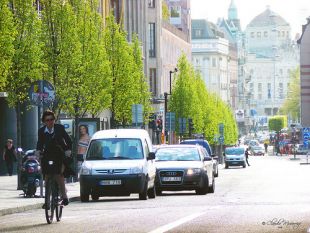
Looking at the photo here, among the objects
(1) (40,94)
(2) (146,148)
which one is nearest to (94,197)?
(2) (146,148)

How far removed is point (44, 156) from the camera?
76.0 ft

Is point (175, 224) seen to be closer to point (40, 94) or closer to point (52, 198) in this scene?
point (52, 198)

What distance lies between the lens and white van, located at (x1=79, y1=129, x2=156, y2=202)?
33.1 meters

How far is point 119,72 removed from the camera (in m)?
65.3

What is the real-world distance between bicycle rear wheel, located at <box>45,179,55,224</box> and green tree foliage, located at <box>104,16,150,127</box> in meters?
40.8

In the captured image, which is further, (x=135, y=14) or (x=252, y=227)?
(x=135, y=14)

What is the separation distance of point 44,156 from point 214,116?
10984 centimetres

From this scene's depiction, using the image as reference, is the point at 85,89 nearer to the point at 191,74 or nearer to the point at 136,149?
the point at 136,149

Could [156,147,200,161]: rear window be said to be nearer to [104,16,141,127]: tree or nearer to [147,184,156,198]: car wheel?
[147,184,156,198]: car wheel

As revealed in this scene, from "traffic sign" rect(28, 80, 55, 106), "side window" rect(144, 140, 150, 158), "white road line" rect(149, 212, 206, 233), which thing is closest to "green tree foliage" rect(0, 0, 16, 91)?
"traffic sign" rect(28, 80, 55, 106)

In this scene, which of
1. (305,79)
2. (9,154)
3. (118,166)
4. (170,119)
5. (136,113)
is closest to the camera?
(305,79)

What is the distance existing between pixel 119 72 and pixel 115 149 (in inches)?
1235

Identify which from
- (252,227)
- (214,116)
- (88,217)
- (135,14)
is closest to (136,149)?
(88,217)

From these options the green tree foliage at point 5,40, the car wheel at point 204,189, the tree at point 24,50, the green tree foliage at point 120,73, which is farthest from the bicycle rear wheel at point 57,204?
the green tree foliage at point 120,73
